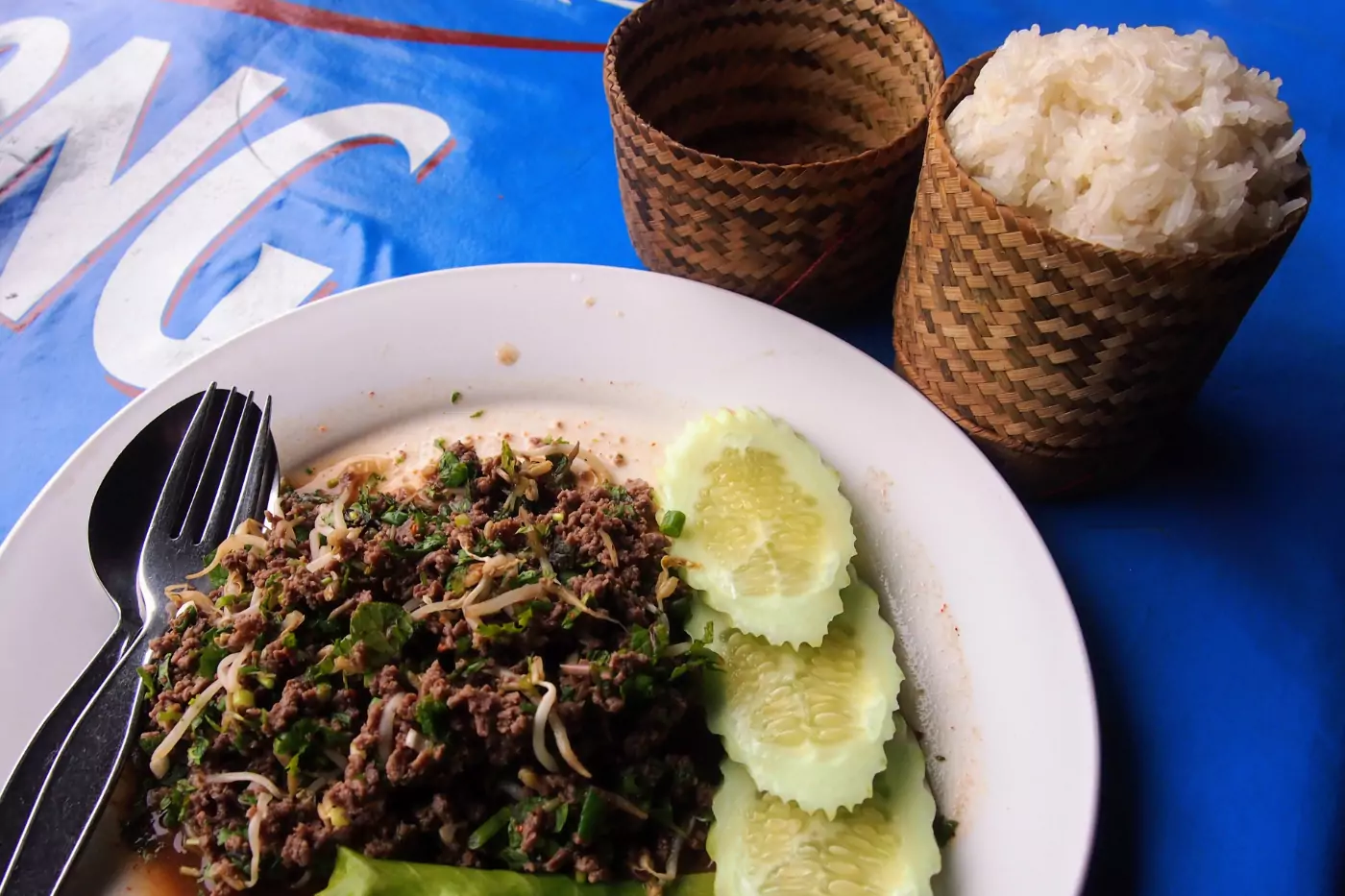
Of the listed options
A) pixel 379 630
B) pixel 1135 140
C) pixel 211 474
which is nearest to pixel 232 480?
pixel 211 474

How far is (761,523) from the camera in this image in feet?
5.91

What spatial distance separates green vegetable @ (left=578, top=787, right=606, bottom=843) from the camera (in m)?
1.53

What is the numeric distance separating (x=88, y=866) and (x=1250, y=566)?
240 cm

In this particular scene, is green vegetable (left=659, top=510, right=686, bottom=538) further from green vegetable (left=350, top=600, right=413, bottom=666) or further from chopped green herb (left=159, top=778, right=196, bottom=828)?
chopped green herb (left=159, top=778, right=196, bottom=828)

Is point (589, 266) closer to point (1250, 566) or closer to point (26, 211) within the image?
point (1250, 566)

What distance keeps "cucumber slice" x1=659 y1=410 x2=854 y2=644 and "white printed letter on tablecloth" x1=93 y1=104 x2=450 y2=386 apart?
143 cm

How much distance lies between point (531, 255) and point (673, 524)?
3.91 feet

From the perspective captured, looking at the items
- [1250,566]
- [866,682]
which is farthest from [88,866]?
[1250,566]

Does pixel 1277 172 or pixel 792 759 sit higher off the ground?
pixel 1277 172

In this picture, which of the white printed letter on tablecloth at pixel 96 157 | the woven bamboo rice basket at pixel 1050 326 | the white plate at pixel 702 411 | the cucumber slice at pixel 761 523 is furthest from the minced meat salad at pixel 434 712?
the white printed letter on tablecloth at pixel 96 157

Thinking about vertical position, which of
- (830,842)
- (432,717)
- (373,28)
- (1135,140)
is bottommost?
(830,842)

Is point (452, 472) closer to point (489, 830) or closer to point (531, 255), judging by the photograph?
point (489, 830)

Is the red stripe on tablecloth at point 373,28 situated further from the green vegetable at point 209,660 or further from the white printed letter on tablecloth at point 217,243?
the green vegetable at point 209,660

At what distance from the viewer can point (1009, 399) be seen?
1889mm
